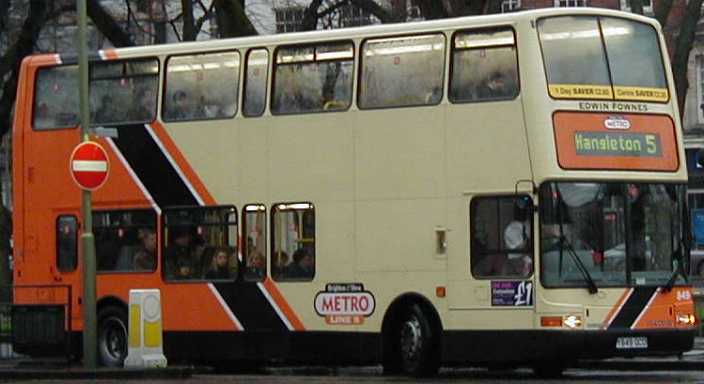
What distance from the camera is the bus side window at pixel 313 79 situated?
25438 millimetres

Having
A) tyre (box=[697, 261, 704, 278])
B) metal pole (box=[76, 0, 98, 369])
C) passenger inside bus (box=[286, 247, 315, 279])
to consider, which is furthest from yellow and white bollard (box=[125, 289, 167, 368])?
tyre (box=[697, 261, 704, 278])

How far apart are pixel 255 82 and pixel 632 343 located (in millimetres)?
6548

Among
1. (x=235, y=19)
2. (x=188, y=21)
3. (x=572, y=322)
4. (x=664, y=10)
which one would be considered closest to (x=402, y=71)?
(x=572, y=322)

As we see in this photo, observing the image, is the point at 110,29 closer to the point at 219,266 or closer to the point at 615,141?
the point at 219,266

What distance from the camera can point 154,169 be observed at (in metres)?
27.6

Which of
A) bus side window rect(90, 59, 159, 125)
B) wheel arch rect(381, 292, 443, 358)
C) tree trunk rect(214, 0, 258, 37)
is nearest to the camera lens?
wheel arch rect(381, 292, 443, 358)

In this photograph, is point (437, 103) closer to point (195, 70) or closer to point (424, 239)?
point (424, 239)

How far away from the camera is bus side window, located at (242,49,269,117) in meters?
26.4

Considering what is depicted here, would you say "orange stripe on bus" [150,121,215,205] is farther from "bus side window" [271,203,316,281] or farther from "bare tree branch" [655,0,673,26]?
"bare tree branch" [655,0,673,26]

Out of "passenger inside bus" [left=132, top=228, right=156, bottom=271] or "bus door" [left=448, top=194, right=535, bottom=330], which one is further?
"passenger inside bus" [left=132, top=228, right=156, bottom=271]

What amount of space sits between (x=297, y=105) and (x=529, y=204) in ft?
13.5

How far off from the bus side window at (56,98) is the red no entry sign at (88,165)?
9.76 ft

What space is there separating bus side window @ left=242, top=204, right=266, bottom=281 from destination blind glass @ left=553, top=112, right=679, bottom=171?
485cm

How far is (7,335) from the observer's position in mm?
34812
